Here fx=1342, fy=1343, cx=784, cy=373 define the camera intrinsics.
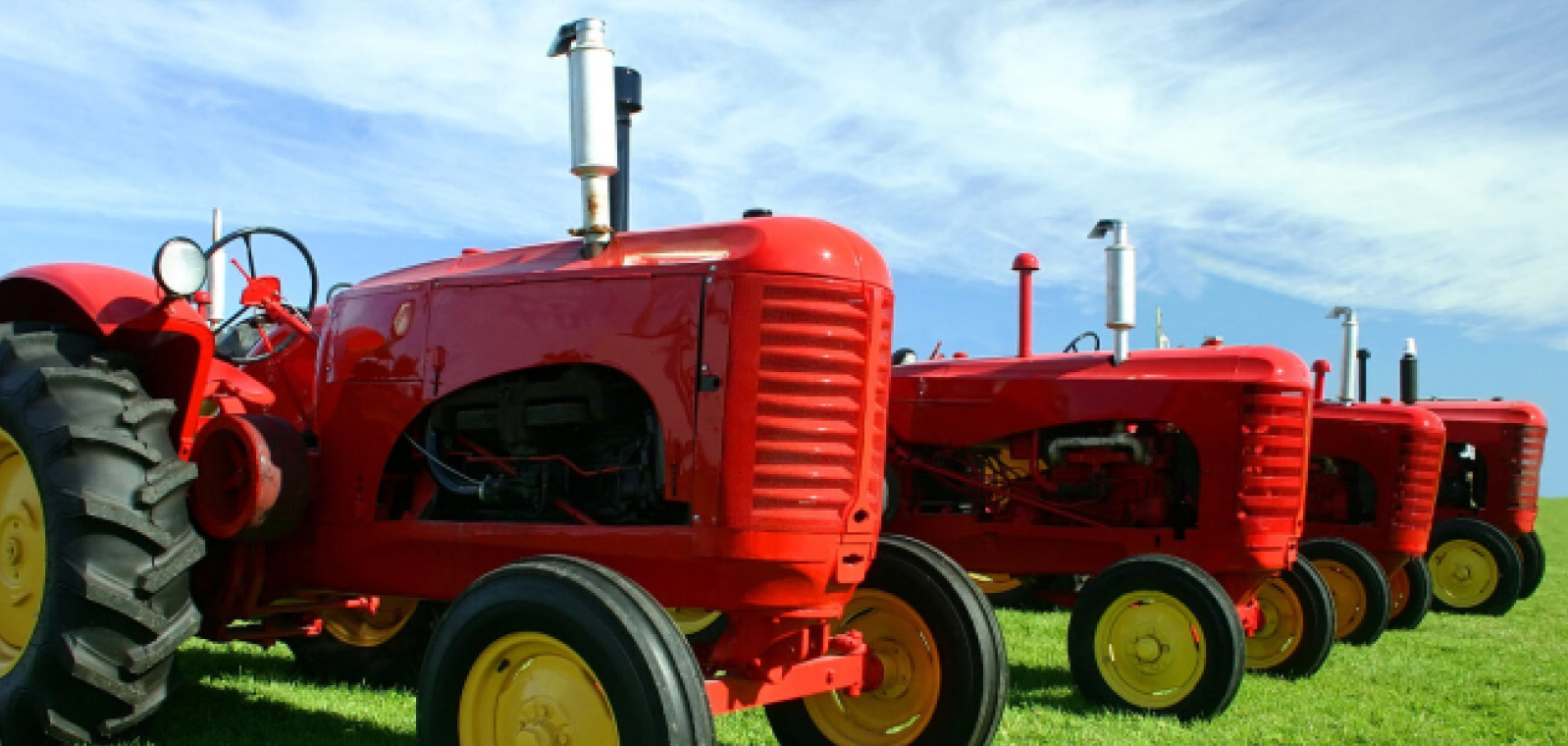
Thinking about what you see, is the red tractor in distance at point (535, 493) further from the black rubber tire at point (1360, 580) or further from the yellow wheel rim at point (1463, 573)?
Result: the yellow wheel rim at point (1463, 573)

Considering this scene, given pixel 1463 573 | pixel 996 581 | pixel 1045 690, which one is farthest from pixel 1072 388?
pixel 1463 573

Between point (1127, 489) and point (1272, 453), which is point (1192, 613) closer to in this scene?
point (1272, 453)

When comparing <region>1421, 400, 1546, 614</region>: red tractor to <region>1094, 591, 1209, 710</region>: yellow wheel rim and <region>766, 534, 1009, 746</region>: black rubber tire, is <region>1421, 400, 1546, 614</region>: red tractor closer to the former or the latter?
<region>1094, 591, 1209, 710</region>: yellow wheel rim

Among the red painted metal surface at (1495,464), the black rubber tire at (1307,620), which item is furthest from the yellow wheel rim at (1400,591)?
the black rubber tire at (1307,620)

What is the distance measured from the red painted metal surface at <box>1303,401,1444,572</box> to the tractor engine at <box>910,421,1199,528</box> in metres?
3.21

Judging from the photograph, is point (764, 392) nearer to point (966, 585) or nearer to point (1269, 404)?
point (966, 585)

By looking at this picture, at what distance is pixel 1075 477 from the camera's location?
277 inches

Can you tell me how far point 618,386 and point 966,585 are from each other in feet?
4.17

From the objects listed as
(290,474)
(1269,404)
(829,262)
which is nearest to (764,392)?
(829,262)

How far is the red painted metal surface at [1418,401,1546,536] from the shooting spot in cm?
1181

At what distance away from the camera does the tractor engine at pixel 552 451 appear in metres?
3.68

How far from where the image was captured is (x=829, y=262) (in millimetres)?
3533

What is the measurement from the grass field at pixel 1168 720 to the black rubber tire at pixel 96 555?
0.38 m

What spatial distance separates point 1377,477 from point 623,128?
22.8ft
